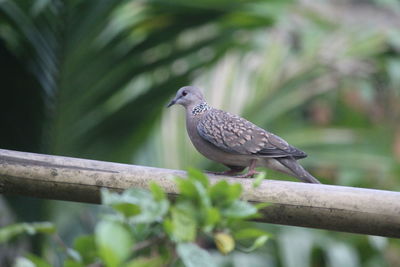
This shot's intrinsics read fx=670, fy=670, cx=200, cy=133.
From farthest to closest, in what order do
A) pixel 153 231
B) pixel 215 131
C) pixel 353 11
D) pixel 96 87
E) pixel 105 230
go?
pixel 353 11 → pixel 96 87 → pixel 215 131 → pixel 153 231 → pixel 105 230

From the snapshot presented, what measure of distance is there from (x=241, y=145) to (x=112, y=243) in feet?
6.85

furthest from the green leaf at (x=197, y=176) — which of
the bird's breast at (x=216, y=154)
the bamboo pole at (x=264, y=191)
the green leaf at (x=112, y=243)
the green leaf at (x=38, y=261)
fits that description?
the bird's breast at (x=216, y=154)

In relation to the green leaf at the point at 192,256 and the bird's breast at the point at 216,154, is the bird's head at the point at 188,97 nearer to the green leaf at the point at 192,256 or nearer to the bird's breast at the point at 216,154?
the bird's breast at the point at 216,154

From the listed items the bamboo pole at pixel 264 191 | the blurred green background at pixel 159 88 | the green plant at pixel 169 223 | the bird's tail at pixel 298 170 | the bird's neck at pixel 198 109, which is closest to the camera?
the green plant at pixel 169 223

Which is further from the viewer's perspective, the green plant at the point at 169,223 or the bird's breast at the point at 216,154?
the bird's breast at the point at 216,154

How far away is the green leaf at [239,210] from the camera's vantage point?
150 cm

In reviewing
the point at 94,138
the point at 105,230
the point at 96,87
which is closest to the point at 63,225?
the point at 94,138

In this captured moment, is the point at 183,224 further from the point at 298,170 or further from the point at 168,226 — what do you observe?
the point at 298,170

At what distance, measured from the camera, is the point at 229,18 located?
472 centimetres

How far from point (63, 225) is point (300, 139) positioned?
1863 millimetres

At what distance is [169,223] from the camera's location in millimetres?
1429

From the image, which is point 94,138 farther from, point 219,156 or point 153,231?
point 153,231

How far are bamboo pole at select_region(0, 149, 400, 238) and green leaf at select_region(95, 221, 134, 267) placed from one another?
901 mm

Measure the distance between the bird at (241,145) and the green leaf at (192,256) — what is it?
1.80 meters
